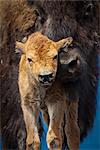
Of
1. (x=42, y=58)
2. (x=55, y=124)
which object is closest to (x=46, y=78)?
(x=42, y=58)

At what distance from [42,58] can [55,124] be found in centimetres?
16

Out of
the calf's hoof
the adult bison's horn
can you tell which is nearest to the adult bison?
the adult bison's horn

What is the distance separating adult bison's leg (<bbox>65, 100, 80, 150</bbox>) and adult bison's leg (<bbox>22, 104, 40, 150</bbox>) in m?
0.08

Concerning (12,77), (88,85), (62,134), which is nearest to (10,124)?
(12,77)

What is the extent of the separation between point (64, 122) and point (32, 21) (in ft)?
0.97

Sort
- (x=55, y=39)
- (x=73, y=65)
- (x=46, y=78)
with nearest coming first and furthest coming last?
Answer: (x=46, y=78), (x=73, y=65), (x=55, y=39)

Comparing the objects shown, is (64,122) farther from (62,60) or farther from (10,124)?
(10,124)

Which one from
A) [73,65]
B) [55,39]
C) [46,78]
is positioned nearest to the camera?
[46,78]

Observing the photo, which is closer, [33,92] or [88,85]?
[33,92]

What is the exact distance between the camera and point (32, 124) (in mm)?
993

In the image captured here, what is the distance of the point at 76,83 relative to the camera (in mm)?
1106

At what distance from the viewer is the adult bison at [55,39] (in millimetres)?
1129

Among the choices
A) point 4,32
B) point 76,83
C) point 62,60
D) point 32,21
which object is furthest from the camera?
point 4,32

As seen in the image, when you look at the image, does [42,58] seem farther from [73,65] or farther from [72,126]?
[72,126]
